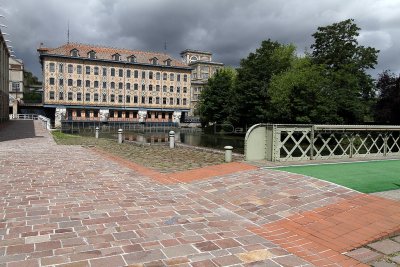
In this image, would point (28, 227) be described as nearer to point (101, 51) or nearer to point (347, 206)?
point (347, 206)

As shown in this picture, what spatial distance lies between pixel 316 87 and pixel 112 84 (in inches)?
1908

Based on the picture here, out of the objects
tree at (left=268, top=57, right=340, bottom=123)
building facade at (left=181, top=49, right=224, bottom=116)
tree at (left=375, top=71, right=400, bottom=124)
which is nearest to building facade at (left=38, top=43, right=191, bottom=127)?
building facade at (left=181, top=49, right=224, bottom=116)

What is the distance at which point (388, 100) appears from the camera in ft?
117

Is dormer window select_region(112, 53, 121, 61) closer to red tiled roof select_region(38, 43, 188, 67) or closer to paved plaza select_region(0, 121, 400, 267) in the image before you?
red tiled roof select_region(38, 43, 188, 67)

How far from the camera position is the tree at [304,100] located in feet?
112

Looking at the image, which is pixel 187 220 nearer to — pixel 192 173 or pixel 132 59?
pixel 192 173

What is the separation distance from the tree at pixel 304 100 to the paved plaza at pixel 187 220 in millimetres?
27083

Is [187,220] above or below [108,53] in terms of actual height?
below

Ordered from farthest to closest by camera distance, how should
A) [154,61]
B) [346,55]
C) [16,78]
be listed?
[16,78] < [154,61] < [346,55]

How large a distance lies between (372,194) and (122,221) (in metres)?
5.03

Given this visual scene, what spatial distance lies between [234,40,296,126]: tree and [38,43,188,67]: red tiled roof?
110 ft

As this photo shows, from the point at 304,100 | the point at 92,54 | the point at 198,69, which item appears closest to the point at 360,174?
the point at 304,100

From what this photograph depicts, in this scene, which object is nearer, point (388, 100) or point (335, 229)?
point (335, 229)

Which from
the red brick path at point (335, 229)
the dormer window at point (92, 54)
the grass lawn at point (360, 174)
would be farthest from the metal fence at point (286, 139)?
the dormer window at point (92, 54)
